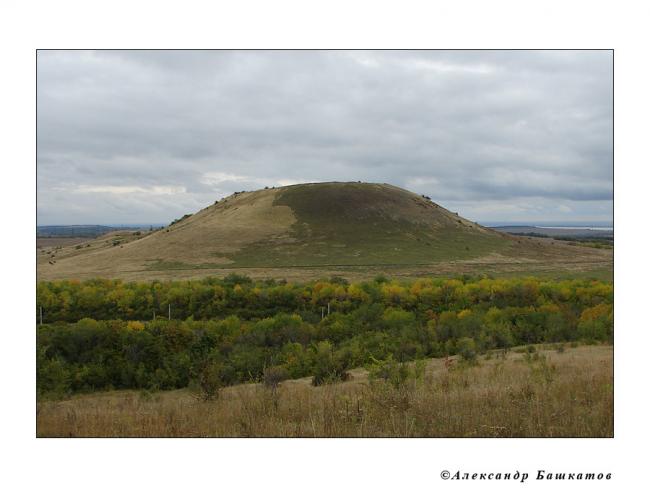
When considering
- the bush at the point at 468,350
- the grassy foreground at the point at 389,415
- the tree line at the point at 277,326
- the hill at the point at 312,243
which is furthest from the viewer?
the hill at the point at 312,243

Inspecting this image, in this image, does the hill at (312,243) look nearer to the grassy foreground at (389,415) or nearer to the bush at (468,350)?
the bush at (468,350)

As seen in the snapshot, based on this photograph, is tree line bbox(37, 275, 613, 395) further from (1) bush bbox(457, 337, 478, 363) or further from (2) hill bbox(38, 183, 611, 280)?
(2) hill bbox(38, 183, 611, 280)

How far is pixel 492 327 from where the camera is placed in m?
20.9

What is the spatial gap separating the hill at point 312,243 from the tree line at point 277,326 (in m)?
10.8

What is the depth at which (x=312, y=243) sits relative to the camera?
55281 millimetres

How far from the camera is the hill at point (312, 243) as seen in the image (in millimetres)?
46594

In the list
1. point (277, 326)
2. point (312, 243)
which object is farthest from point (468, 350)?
point (312, 243)

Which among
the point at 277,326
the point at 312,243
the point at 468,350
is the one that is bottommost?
the point at 277,326

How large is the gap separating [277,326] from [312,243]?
3240 centimetres

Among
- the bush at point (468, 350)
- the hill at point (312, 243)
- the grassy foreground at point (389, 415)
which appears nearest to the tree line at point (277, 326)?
the bush at point (468, 350)

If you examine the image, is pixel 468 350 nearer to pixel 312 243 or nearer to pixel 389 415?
pixel 389 415

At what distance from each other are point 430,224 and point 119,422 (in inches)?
2483
